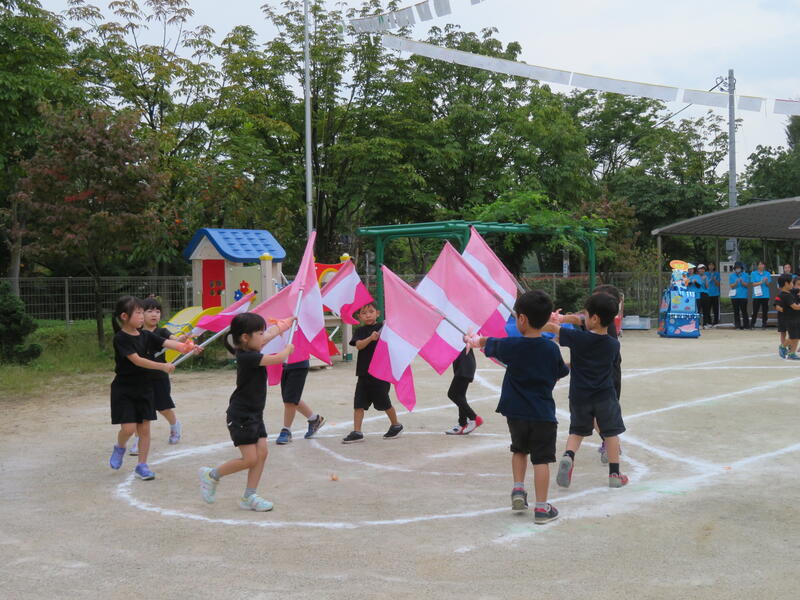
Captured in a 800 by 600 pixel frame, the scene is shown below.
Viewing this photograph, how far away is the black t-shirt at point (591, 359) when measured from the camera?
5773 millimetres

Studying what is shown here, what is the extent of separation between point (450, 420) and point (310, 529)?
3901mm

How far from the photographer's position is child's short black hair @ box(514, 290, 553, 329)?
16.7 feet

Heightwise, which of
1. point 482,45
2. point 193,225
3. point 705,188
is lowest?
point 193,225

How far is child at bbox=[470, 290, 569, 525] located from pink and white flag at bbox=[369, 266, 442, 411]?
5.73 ft

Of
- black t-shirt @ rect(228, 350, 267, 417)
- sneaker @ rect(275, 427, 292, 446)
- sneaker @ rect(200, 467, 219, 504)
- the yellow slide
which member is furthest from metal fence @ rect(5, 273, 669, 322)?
black t-shirt @ rect(228, 350, 267, 417)

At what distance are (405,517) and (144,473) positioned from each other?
7.80 feet

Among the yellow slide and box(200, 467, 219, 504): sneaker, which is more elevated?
the yellow slide

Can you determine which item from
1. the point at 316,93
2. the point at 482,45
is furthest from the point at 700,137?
the point at 316,93

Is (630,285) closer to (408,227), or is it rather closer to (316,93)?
(408,227)

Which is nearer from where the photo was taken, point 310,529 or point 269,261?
point 310,529

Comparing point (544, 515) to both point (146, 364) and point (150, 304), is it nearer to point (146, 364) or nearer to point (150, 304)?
point (146, 364)

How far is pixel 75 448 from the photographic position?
749 cm

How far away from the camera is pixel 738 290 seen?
2078 cm

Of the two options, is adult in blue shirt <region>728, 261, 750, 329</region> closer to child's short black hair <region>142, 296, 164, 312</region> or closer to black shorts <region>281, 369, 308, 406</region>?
black shorts <region>281, 369, 308, 406</region>
